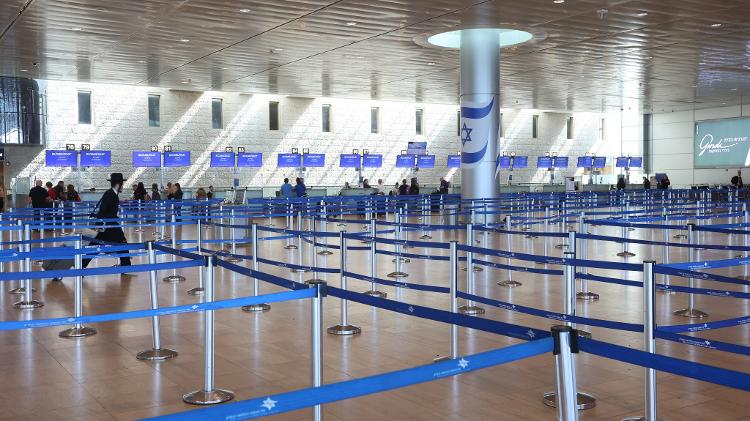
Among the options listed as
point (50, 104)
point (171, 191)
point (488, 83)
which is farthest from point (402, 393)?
point (50, 104)

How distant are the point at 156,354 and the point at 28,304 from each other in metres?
3.68

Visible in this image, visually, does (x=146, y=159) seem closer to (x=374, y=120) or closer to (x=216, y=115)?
(x=216, y=115)

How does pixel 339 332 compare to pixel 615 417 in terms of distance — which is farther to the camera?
pixel 339 332

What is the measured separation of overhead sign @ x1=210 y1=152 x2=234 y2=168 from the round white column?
1519 centimetres

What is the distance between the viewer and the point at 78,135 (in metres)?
31.8

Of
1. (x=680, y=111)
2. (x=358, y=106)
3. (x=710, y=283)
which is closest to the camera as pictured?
(x=710, y=283)

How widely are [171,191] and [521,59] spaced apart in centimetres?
1354

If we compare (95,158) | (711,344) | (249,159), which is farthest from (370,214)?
(711,344)

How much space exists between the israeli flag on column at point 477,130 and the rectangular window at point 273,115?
53.6 feet

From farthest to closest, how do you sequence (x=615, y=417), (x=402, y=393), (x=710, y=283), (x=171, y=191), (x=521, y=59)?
(x=171, y=191) → (x=521, y=59) → (x=710, y=283) → (x=402, y=393) → (x=615, y=417)

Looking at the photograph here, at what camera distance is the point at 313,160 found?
36.7 meters

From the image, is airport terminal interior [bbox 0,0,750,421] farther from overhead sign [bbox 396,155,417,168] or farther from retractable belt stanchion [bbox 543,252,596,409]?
overhead sign [bbox 396,155,417,168]

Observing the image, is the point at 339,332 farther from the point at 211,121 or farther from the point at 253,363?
the point at 211,121

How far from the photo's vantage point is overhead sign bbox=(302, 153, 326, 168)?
36500 millimetres
